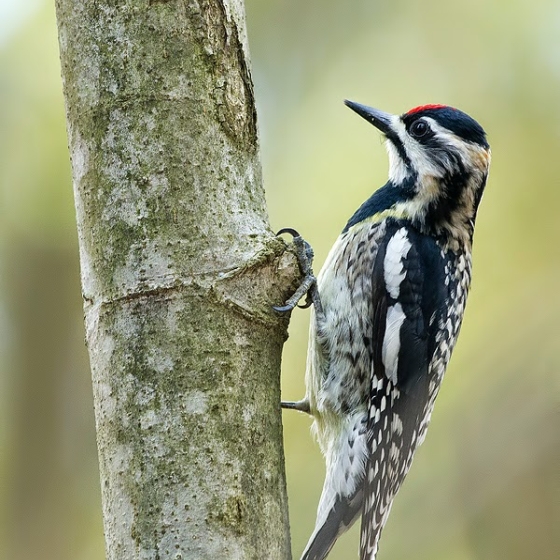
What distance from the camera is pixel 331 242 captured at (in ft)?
16.9

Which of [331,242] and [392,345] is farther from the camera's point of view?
[331,242]

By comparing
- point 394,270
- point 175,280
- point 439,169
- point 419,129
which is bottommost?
point 394,270

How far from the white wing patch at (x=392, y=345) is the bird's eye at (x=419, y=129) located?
83 centimetres

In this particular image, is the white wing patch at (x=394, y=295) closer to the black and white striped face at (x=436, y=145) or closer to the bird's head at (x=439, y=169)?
the bird's head at (x=439, y=169)

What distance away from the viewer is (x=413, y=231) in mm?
3225

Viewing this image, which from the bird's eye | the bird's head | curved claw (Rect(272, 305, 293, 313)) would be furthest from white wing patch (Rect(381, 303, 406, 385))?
curved claw (Rect(272, 305, 293, 313))

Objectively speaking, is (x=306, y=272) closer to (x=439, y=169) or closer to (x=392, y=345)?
(x=392, y=345)

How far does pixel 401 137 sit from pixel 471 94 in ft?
7.68

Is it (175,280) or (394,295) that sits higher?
(175,280)

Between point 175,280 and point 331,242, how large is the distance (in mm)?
3506

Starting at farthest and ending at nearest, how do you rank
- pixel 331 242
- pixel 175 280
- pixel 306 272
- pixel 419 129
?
1. pixel 331 242
2. pixel 419 129
3. pixel 306 272
4. pixel 175 280

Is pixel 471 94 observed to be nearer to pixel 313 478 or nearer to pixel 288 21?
pixel 288 21

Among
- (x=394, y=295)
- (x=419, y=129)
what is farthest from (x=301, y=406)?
(x=419, y=129)

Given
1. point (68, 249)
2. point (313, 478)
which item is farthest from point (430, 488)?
point (68, 249)
